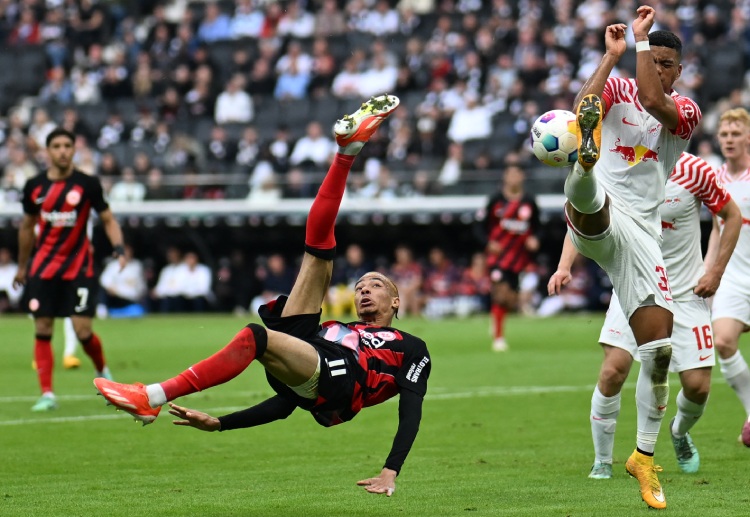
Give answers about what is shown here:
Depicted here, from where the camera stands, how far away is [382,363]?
668 cm

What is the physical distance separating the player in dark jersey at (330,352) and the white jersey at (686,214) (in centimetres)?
212

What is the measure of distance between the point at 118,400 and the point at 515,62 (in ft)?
68.1

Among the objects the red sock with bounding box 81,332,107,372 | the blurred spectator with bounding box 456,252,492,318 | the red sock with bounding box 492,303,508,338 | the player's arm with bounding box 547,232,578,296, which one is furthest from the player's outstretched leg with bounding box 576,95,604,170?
the blurred spectator with bounding box 456,252,492,318

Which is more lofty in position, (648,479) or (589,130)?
(589,130)

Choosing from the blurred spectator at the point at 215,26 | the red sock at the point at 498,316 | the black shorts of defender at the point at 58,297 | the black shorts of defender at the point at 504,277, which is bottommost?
the red sock at the point at 498,316

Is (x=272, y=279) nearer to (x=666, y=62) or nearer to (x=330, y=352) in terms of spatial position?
(x=666, y=62)

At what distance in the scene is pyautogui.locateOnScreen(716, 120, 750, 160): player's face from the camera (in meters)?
9.23

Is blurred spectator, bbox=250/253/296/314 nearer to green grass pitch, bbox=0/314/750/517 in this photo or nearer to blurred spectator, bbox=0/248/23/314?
blurred spectator, bbox=0/248/23/314

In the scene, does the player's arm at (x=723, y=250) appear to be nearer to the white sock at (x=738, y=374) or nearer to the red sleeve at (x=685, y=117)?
the red sleeve at (x=685, y=117)

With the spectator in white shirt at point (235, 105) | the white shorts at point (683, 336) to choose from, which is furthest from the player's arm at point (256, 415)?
the spectator in white shirt at point (235, 105)

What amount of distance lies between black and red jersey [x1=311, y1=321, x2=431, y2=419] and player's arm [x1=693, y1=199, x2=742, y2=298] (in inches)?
77.0

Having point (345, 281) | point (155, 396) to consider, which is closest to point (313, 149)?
point (345, 281)

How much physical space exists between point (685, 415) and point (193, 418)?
3359mm

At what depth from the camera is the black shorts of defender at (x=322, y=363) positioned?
645 centimetres
